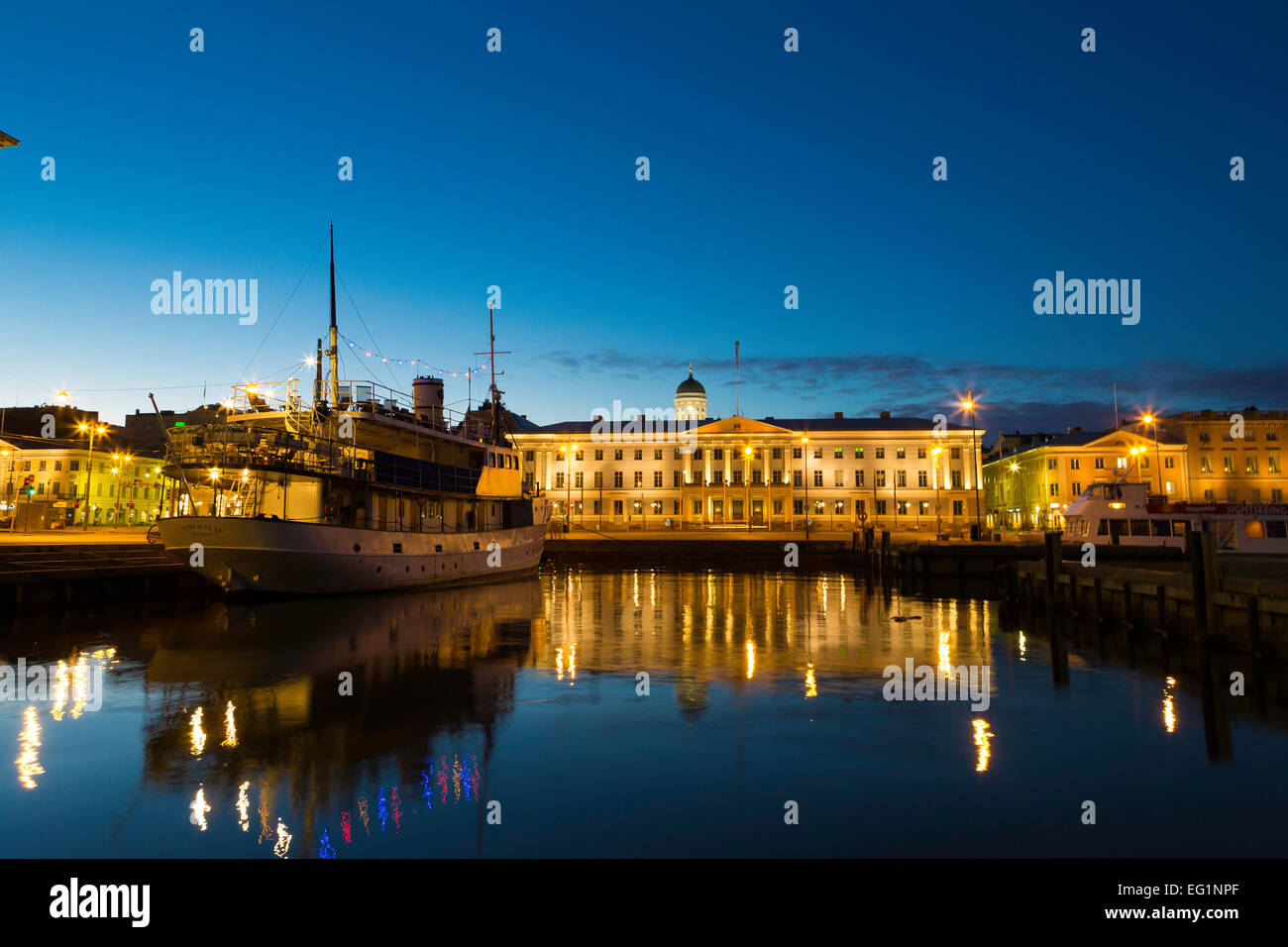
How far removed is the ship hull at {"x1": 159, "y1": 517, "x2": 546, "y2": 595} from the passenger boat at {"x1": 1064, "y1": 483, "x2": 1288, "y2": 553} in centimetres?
3374

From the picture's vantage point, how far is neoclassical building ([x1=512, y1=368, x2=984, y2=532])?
4126 inches

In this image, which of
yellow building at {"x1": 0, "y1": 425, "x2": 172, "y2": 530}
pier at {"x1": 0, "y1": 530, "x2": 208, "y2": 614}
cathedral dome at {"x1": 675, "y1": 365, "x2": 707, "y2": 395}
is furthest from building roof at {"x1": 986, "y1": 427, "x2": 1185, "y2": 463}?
yellow building at {"x1": 0, "y1": 425, "x2": 172, "y2": 530}

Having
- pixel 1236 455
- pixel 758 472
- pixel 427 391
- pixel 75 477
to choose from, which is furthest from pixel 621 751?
pixel 1236 455

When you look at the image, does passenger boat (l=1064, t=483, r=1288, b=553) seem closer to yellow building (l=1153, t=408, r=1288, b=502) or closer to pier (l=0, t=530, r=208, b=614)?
pier (l=0, t=530, r=208, b=614)

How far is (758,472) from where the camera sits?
108 m

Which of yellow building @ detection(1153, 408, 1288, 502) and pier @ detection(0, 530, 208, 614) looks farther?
yellow building @ detection(1153, 408, 1288, 502)

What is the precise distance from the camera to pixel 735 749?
10898 millimetres

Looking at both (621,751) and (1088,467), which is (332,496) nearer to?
(621,751)

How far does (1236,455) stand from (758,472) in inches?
2199

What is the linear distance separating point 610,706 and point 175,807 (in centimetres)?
664

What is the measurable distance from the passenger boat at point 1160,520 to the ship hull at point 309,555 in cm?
3374

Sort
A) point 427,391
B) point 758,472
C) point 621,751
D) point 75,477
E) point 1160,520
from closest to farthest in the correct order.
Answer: point 621,751 → point 427,391 → point 1160,520 → point 75,477 → point 758,472
